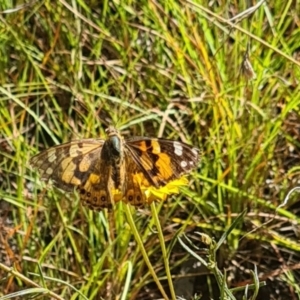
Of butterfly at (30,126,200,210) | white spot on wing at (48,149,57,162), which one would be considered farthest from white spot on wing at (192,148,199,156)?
white spot on wing at (48,149,57,162)

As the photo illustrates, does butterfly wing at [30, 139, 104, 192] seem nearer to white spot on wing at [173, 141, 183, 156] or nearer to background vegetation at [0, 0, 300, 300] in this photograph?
white spot on wing at [173, 141, 183, 156]

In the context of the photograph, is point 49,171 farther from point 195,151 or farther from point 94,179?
point 195,151

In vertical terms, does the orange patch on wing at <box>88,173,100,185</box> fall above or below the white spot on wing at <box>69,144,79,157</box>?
below

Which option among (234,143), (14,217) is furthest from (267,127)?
(14,217)

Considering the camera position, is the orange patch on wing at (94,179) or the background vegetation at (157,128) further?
the background vegetation at (157,128)

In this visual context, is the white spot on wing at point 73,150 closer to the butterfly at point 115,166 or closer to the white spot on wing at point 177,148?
the butterfly at point 115,166

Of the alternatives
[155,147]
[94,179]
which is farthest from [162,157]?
[94,179]

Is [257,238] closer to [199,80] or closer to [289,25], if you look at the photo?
[199,80]

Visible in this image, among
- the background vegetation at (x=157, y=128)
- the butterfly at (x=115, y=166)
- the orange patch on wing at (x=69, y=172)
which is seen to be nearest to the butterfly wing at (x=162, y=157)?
the butterfly at (x=115, y=166)
